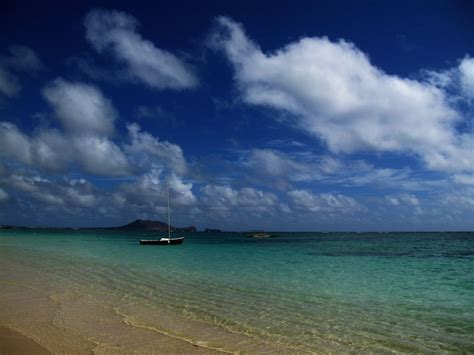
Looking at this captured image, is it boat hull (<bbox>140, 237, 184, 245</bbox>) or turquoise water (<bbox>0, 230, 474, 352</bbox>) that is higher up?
turquoise water (<bbox>0, 230, 474, 352</bbox>)

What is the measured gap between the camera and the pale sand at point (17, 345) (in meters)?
8.48

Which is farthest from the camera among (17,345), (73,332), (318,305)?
(318,305)

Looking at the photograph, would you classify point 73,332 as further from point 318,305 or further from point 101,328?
point 318,305

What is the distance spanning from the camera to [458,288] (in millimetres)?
21656

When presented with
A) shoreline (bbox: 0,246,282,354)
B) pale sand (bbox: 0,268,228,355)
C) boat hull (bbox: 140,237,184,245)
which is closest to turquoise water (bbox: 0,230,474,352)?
shoreline (bbox: 0,246,282,354)

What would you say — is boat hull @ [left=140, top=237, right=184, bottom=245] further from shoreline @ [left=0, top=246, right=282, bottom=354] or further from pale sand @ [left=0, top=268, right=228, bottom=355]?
pale sand @ [left=0, top=268, right=228, bottom=355]

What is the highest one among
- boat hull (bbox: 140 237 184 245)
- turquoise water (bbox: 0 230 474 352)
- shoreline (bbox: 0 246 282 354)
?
shoreline (bbox: 0 246 282 354)

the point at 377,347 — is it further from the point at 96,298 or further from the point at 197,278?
the point at 197,278

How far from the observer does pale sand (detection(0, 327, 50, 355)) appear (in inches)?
334

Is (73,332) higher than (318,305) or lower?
higher

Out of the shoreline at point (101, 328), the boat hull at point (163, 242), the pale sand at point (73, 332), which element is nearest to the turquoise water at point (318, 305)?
the shoreline at point (101, 328)

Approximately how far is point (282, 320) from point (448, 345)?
16.5 ft

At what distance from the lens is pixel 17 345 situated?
8.98 metres

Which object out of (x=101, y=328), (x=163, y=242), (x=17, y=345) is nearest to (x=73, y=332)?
(x=101, y=328)
